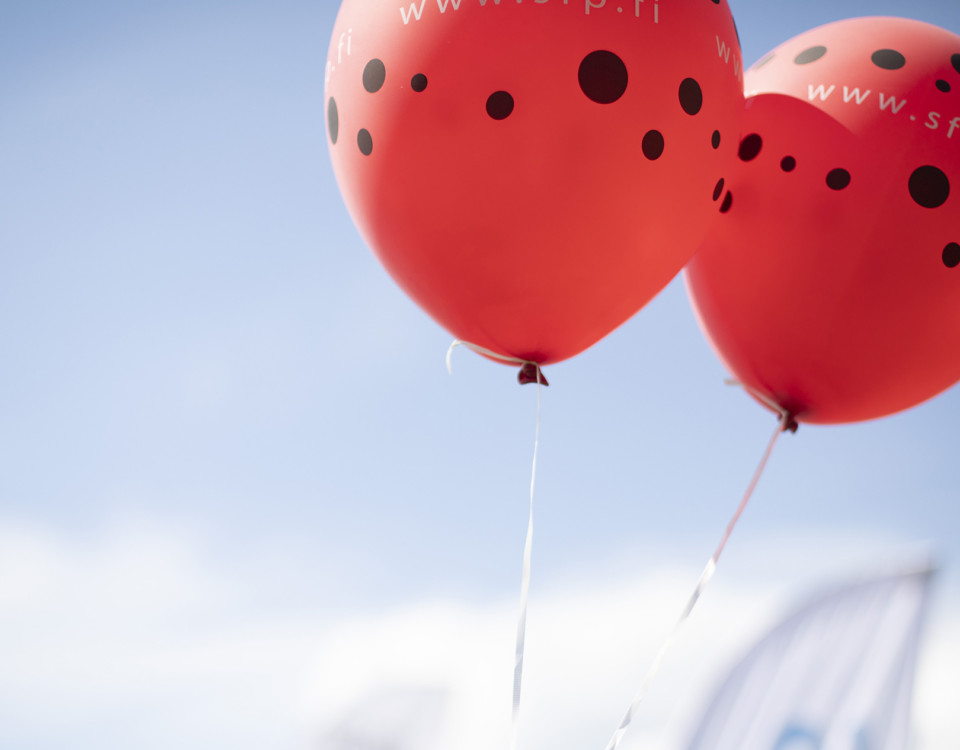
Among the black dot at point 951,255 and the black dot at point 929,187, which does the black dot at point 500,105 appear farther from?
the black dot at point 951,255

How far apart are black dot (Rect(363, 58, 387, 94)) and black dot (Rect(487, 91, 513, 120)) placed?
0.33 metres

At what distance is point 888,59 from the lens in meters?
2.66

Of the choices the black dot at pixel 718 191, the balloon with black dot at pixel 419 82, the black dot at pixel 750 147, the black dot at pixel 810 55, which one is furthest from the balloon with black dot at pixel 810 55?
the balloon with black dot at pixel 419 82

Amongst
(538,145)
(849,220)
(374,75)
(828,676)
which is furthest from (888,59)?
(828,676)

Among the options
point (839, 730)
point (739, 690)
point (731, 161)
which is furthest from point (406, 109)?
point (839, 730)

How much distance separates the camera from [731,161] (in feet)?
8.09

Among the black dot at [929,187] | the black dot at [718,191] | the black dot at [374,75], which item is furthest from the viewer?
the black dot at [929,187]

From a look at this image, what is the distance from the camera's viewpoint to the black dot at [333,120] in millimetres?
2463

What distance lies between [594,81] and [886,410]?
1665 millimetres

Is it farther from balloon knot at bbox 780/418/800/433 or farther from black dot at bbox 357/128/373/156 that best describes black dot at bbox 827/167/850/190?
black dot at bbox 357/128/373/156

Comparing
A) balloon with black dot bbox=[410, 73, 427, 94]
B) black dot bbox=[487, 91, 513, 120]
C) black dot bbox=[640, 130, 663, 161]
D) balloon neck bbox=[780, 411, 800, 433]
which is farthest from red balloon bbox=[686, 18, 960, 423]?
balloon with black dot bbox=[410, 73, 427, 94]

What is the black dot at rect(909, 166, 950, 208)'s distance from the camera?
99.8 inches

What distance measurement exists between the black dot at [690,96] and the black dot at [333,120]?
997 millimetres

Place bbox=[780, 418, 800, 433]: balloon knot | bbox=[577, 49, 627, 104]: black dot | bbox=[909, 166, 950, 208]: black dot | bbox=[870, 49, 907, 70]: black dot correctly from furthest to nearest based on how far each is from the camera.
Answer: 1. bbox=[780, 418, 800, 433]: balloon knot
2. bbox=[870, 49, 907, 70]: black dot
3. bbox=[909, 166, 950, 208]: black dot
4. bbox=[577, 49, 627, 104]: black dot
